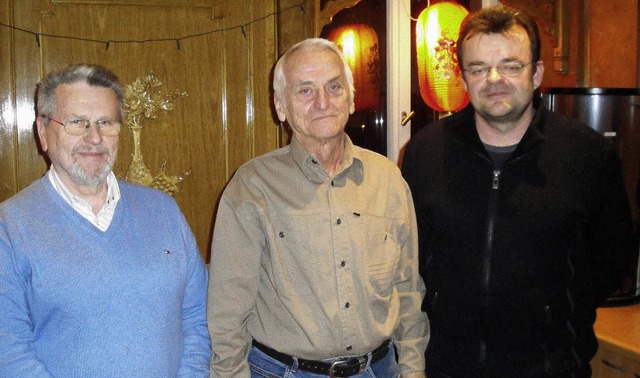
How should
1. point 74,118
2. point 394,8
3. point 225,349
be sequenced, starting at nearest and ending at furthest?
point 74,118, point 225,349, point 394,8

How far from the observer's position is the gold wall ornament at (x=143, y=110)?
3086 millimetres

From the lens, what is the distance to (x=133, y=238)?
5.14 ft

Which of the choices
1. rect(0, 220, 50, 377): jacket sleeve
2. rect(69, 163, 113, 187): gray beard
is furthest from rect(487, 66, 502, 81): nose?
rect(0, 220, 50, 377): jacket sleeve

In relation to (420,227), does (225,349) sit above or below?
below

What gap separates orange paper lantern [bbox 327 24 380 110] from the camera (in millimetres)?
3535

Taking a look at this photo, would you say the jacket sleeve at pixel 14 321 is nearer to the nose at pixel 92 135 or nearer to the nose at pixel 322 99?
the nose at pixel 92 135

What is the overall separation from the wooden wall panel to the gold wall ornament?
4 centimetres

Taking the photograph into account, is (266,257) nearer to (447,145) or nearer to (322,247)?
(322,247)

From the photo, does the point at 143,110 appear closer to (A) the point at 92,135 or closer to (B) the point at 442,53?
(B) the point at 442,53

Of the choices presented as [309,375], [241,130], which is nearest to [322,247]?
[309,375]

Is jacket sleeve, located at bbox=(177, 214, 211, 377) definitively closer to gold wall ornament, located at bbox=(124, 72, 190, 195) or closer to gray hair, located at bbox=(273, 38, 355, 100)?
gray hair, located at bbox=(273, 38, 355, 100)

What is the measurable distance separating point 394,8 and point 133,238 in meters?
2.51

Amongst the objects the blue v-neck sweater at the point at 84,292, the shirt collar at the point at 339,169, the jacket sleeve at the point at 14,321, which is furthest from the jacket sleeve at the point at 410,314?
the jacket sleeve at the point at 14,321

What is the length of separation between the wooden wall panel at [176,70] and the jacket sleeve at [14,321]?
5.77ft
